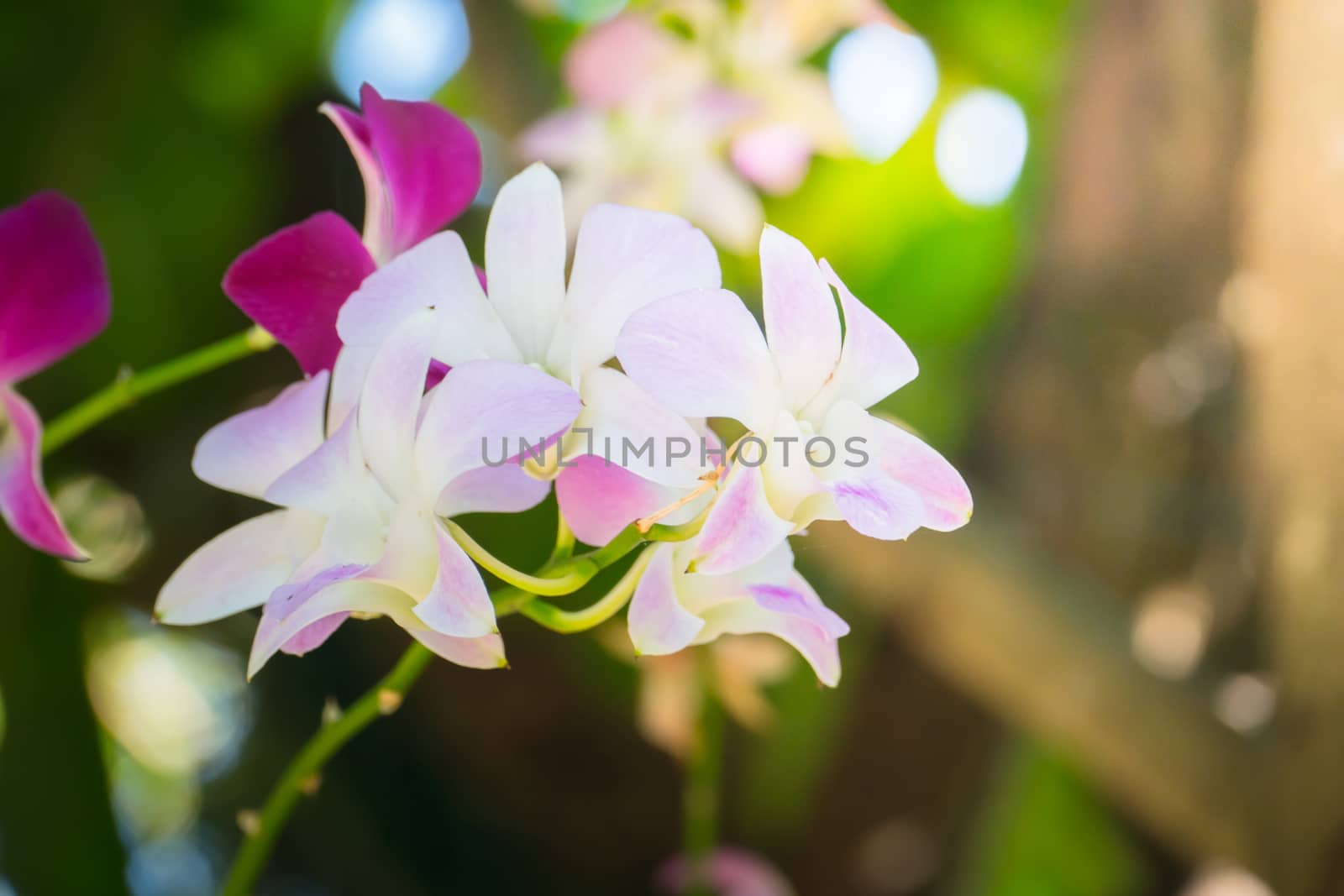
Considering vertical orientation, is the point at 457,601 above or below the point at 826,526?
above

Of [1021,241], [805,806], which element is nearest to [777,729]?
[805,806]

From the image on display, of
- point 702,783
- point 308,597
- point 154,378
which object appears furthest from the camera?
point 702,783

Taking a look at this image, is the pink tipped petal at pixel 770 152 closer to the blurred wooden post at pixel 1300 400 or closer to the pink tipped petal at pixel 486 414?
the blurred wooden post at pixel 1300 400

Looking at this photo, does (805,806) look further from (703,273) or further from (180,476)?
(703,273)

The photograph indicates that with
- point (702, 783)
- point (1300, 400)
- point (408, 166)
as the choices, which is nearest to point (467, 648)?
point (408, 166)

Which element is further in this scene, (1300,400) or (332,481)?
(1300,400)

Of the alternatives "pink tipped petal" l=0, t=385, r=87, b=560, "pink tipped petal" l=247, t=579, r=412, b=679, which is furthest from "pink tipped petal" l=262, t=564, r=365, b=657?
"pink tipped petal" l=0, t=385, r=87, b=560

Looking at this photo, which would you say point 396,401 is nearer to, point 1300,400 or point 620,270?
point 620,270

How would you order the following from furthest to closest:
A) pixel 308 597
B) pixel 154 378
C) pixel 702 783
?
1. pixel 702 783
2. pixel 154 378
3. pixel 308 597
